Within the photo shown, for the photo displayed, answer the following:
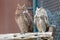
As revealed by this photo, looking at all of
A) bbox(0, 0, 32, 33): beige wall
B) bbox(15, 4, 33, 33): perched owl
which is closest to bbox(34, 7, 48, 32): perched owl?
bbox(15, 4, 33, 33): perched owl

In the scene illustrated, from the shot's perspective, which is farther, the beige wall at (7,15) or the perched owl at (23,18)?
Answer: the beige wall at (7,15)

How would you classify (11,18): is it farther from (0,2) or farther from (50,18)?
(50,18)

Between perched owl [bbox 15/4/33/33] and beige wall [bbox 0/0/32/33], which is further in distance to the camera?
beige wall [bbox 0/0/32/33]

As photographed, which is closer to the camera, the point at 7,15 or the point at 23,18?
the point at 23,18

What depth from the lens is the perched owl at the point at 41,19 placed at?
6.54 feet

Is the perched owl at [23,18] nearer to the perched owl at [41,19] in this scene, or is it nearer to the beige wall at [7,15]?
the perched owl at [41,19]

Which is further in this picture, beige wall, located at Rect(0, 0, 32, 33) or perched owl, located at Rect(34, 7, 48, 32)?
beige wall, located at Rect(0, 0, 32, 33)

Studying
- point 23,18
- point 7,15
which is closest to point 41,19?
point 23,18

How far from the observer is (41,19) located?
2.01 m

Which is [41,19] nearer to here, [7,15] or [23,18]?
[23,18]

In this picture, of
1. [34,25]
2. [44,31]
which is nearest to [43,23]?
[44,31]

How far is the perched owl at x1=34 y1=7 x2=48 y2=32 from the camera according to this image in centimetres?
199

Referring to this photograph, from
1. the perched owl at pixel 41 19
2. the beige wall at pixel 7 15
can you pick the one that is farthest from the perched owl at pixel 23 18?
the beige wall at pixel 7 15

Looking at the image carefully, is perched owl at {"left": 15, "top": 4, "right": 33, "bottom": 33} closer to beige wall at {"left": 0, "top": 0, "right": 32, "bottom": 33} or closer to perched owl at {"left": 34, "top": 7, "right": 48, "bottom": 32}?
perched owl at {"left": 34, "top": 7, "right": 48, "bottom": 32}
